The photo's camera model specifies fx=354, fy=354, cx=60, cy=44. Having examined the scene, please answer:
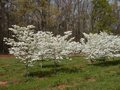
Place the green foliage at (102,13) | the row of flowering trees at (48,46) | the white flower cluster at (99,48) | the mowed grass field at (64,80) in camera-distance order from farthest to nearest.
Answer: the green foliage at (102,13) → the white flower cluster at (99,48) → the row of flowering trees at (48,46) → the mowed grass field at (64,80)

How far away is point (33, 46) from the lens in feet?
68.2

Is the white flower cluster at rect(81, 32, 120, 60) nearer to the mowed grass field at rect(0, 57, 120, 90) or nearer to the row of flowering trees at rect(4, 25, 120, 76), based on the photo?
the row of flowering trees at rect(4, 25, 120, 76)

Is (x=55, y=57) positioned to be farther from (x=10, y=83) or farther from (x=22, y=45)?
(x=10, y=83)

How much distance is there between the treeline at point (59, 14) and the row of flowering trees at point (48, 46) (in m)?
23.5

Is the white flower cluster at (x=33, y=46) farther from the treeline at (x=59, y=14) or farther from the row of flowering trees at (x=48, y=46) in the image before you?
the treeline at (x=59, y=14)

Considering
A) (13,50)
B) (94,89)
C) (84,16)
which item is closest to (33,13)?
(84,16)

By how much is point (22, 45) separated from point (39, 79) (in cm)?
250

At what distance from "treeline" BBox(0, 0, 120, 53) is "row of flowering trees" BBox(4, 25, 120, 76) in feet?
77.2

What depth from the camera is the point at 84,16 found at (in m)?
72.5

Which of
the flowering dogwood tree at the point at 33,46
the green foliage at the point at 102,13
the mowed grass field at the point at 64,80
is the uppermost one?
the green foliage at the point at 102,13

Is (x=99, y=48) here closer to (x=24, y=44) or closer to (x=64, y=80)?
(x=24, y=44)

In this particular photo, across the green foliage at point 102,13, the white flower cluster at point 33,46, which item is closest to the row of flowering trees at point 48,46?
the white flower cluster at point 33,46

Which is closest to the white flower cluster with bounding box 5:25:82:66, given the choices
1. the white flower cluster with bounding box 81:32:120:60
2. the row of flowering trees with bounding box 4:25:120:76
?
the row of flowering trees with bounding box 4:25:120:76

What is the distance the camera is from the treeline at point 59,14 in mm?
49781
